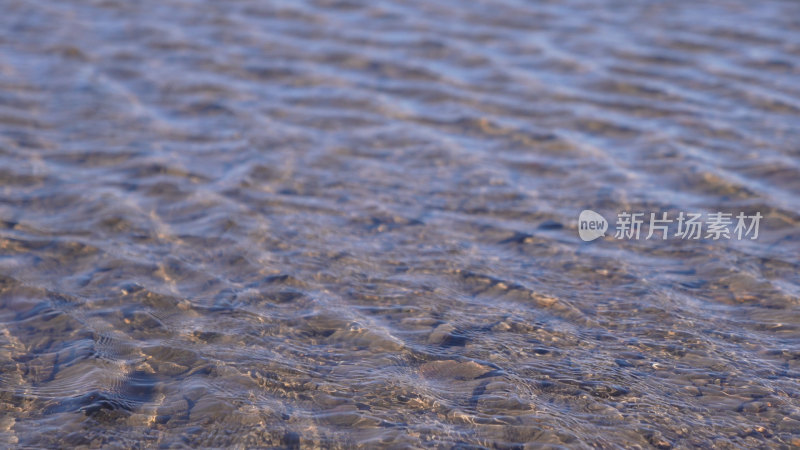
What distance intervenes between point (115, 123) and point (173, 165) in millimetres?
1151

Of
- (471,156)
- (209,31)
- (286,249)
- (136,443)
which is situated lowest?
(136,443)

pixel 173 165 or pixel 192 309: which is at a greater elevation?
pixel 173 165

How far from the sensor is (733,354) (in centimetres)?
487

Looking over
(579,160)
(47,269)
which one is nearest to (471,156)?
(579,160)

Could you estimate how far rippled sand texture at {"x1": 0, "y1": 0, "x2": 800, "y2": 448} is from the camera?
175 inches

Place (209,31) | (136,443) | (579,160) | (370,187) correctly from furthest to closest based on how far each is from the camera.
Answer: (209,31) < (579,160) < (370,187) < (136,443)

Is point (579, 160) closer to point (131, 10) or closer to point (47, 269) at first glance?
point (47, 269)

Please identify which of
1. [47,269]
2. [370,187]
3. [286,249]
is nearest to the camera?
[47,269]

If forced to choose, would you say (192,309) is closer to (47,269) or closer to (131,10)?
(47,269)

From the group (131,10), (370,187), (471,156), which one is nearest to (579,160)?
(471,156)

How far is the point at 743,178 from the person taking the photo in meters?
6.98

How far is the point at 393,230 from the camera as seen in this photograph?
6.33 metres

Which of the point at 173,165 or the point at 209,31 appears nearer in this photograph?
the point at 173,165

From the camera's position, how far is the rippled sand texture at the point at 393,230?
444 cm
